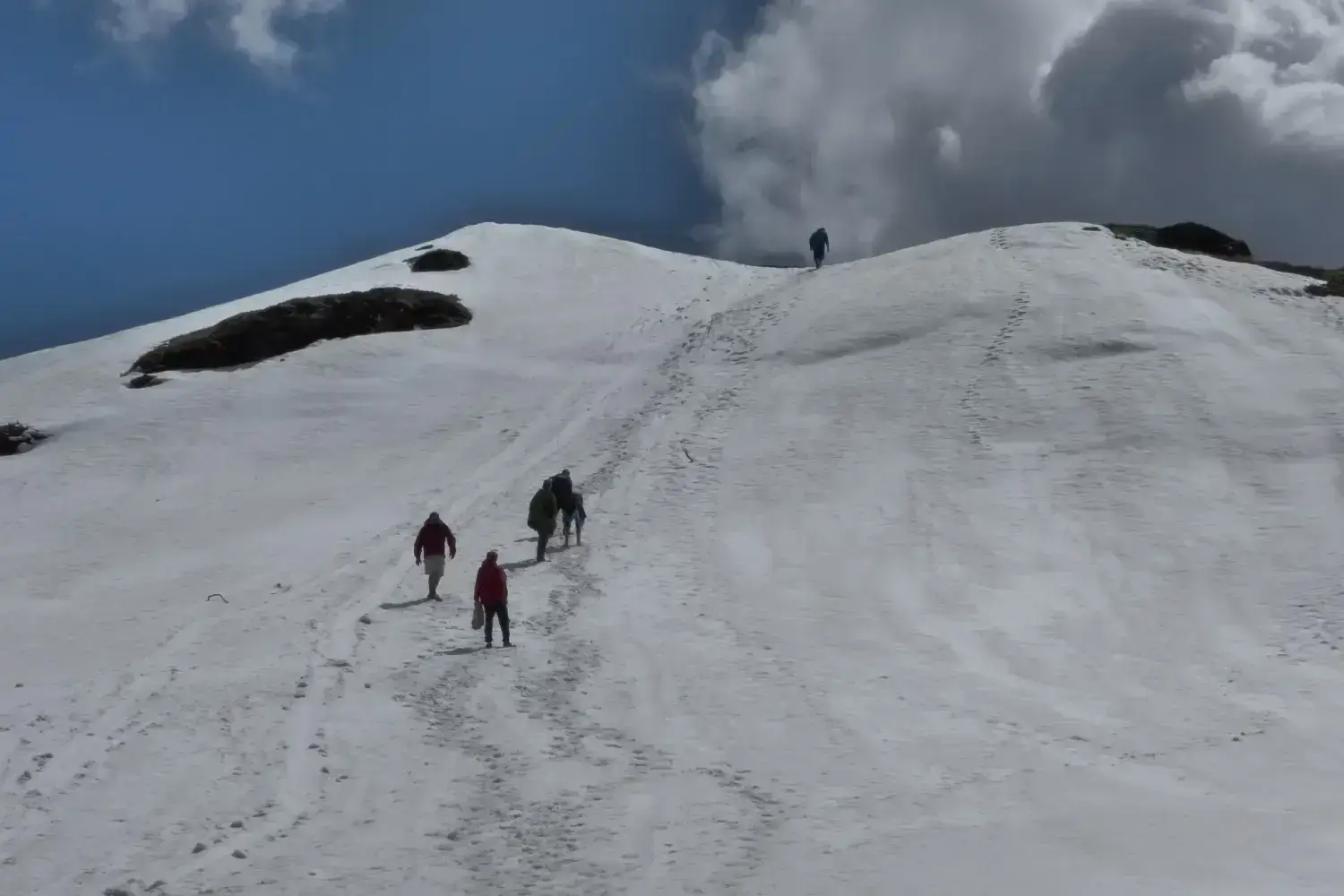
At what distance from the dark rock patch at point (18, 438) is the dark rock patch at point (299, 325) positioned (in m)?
5.17

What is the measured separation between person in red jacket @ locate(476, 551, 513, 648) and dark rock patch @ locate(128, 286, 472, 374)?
22.7 metres

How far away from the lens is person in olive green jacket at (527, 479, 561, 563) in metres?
19.0

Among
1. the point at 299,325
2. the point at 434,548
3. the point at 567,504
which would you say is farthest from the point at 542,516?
the point at 299,325

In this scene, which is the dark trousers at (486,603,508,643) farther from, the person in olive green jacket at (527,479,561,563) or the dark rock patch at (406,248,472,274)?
the dark rock patch at (406,248,472,274)

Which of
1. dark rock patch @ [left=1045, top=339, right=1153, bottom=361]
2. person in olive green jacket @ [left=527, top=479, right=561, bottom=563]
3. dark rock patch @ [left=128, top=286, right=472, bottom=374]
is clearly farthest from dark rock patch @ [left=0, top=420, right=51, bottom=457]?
dark rock patch @ [left=1045, top=339, right=1153, bottom=361]

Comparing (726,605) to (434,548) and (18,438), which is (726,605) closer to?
(434,548)

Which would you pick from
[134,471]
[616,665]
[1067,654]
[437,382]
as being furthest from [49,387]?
[1067,654]

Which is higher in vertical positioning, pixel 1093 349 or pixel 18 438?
pixel 1093 349

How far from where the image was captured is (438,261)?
4541 centimetres

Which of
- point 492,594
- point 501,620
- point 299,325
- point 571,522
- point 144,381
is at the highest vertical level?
point 299,325

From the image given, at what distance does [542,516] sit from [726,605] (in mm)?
3781

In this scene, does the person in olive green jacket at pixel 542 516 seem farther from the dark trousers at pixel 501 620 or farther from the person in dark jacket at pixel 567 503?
the dark trousers at pixel 501 620

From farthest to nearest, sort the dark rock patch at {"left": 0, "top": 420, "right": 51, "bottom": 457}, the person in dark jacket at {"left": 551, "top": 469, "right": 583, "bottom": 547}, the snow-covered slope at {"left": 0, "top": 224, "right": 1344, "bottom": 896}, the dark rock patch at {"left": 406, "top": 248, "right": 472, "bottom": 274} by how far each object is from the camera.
A: the dark rock patch at {"left": 406, "top": 248, "right": 472, "bottom": 274} < the dark rock patch at {"left": 0, "top": 420, "right": 51, "bottom": 457} < the person in dark jacket at {"left": 551, "top": 469, "right": 583, "bottom": 547} < the snow-covered slope at {"left": 0, "top": 224, "right": 1344, "bottom": 896}

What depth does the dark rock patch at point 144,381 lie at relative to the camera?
1272 inches
